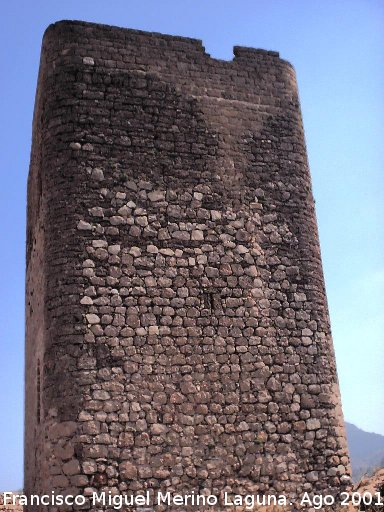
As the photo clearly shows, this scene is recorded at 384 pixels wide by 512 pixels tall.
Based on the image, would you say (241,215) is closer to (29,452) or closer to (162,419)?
(162,419)

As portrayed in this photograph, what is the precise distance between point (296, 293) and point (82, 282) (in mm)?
3122

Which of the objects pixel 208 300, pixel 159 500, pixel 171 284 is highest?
pixel 171 284

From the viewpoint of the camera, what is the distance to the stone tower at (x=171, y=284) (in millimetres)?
7484

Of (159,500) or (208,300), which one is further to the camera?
(208,300)

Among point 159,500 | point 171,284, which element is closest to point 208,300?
point 171,284

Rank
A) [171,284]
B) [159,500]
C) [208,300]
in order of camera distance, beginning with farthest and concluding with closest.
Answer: [208,300] → [171,284] → [159,500]

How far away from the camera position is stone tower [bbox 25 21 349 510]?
7484 millimetres

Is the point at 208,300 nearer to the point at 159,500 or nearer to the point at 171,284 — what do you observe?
the point at 171,284

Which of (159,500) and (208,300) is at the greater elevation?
(208,300)

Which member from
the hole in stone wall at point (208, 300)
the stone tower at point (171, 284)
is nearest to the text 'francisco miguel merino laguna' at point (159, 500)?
the stone tower at point (171, 284)

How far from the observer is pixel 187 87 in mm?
9195

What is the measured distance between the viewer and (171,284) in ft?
26.7

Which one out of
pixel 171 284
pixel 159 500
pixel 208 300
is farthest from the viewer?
pixel 208 300

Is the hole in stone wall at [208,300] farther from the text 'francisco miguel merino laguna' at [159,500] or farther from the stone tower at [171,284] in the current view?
the text 'francisco miguel merino laguna' at [159,500]
